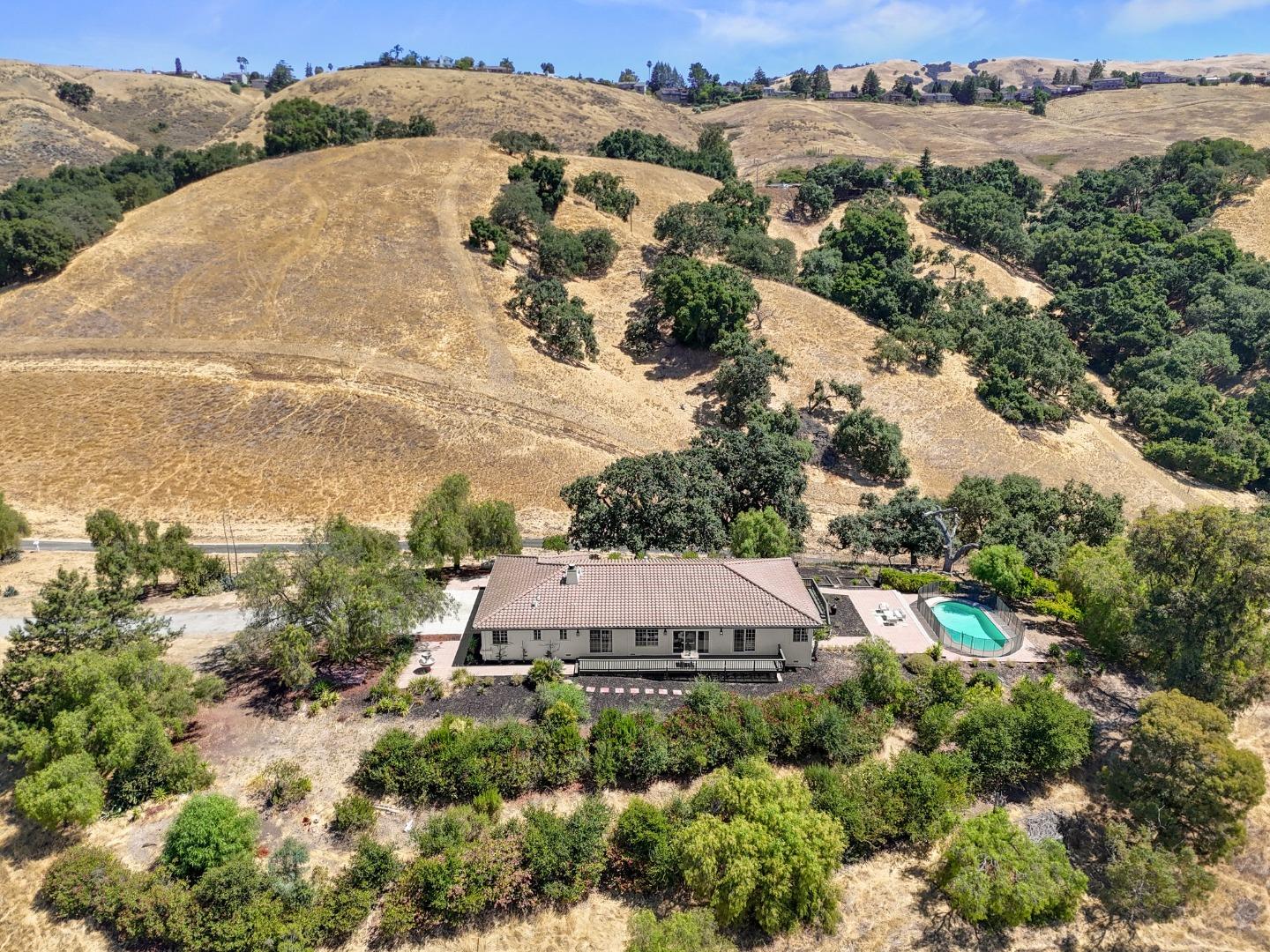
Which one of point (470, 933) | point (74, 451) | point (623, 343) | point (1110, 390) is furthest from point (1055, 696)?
point (1110, 390)

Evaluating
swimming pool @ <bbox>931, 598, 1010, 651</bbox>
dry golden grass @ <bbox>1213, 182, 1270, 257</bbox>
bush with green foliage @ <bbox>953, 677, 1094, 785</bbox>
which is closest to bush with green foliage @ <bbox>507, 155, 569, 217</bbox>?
swimming pool @ <bbox>931, 598, 1010, 651</bbox>

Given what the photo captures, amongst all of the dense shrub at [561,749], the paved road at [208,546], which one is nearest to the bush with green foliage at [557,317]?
the paved road at [208,546]

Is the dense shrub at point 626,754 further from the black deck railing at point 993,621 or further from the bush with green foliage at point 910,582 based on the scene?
the bush with green foliage at point 910,582

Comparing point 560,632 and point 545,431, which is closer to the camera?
point 560,632

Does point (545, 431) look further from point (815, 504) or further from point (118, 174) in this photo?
point (118, 174)

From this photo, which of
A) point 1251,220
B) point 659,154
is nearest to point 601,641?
point 659,154

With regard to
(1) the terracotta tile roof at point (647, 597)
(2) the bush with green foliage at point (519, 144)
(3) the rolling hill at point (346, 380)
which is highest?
(2) the bush with green foliage at point (519, 144)

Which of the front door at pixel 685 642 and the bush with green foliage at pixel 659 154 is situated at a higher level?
the bush with green foliage at pixel 659 154
